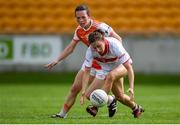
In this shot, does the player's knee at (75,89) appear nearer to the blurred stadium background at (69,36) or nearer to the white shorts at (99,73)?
the white shorts at (99,73)

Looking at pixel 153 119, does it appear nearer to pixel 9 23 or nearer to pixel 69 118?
pixel 69 118

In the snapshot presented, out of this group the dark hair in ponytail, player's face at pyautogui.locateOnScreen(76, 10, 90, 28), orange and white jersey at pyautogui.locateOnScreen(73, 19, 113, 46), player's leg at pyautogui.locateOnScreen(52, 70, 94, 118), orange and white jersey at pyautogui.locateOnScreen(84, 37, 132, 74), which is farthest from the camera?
player's leg at pyautogui.locateOnScreen(52, 70, 94, 118)

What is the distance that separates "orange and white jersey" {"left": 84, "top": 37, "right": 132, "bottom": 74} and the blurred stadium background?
8851 millimetres

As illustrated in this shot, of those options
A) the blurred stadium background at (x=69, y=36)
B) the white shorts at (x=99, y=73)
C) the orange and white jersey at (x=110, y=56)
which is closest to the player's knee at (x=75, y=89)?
the white shorts at (x=99, y=73)

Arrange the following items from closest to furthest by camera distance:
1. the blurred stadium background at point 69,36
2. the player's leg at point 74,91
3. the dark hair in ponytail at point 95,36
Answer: the dark hair in ponytail at point 95,36, the player's leg at point 74,91, the blurred stadium background at point 69,36

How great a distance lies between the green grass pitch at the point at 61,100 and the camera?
1126cm

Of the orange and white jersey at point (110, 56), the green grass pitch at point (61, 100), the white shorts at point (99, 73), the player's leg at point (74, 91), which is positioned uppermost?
the orange and white jersey at point (110, 56)

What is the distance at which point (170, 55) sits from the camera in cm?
2195

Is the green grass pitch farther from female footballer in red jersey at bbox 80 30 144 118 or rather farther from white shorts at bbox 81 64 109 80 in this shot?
white shorts at bbox 81 64 109 80

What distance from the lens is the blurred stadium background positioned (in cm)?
2186

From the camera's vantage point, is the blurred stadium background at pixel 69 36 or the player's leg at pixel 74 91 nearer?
the player's leg at pixel 74 91

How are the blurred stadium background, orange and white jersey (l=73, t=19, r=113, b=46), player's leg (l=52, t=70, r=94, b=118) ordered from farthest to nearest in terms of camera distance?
the blurred stadium background, player's leg (l=52, t=70, r=94, b=118), orange and white jersey (l=73, t=19, r=113, b=46)

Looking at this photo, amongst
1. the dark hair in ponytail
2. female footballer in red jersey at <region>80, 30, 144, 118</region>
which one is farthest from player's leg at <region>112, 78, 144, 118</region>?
the dark hair in ponytail

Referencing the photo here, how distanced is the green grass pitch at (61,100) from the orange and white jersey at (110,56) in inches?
34.3
